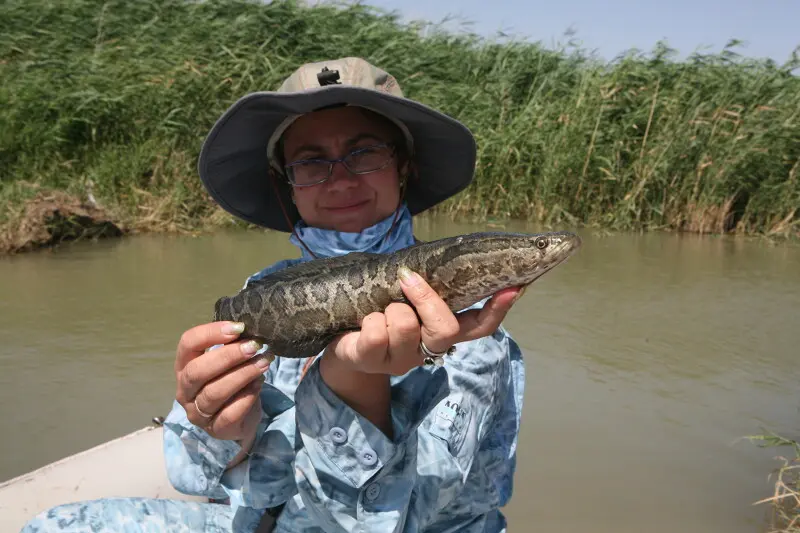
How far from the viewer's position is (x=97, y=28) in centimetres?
1169

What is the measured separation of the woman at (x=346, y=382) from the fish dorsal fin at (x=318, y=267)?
0.26 metres

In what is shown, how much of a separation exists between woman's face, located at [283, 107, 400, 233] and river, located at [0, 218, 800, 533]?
187 centimetres

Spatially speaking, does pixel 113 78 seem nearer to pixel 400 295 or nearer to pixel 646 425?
pixel 646 425

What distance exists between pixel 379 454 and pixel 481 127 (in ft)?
32.4

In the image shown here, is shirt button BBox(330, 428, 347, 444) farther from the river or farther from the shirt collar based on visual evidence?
the river

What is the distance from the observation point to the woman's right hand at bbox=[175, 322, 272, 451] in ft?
5.97

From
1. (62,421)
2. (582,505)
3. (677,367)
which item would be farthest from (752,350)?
(62,421)

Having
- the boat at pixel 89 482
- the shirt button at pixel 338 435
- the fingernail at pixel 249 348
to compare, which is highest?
the fingernail at pixel 249 348

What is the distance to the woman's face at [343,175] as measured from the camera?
2432 mm

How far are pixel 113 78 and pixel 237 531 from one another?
969 centimetres

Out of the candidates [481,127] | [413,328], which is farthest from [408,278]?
[481,127]

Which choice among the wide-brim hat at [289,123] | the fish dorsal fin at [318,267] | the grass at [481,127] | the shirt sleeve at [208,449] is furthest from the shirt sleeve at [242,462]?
the grass at [481,127]

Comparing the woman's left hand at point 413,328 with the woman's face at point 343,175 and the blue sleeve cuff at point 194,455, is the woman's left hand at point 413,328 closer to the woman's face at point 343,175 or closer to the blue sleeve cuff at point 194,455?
the blue sleeve cuff at point 194,455

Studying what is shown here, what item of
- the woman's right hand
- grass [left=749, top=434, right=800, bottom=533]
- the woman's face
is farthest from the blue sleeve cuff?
grass [left=749, top=434, right=800, bottom=533]
